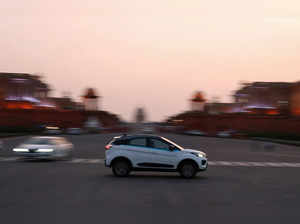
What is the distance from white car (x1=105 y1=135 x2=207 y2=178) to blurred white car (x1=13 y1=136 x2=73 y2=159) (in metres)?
7.75

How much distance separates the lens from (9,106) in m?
98.0

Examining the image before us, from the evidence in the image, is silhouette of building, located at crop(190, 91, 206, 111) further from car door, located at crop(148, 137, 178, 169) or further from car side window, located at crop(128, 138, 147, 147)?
car door, located at crop(148, 137, 178, 169)

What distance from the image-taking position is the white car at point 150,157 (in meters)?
16.1

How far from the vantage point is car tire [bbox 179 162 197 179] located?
53.2ft

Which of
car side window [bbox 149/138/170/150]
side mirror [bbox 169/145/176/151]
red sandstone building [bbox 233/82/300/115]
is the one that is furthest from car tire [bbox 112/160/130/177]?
red sandstone building [bbox 233/82/300/115]

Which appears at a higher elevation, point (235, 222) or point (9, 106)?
point (9, 106)

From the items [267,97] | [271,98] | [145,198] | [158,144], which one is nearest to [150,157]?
[158,144]

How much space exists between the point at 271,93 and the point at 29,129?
61.5 meters

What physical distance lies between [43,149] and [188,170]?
9.89 metres

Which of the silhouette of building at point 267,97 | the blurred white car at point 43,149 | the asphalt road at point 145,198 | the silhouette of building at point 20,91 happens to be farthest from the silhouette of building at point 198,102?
the asphalt road at point 145,198

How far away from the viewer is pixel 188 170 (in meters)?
16.2

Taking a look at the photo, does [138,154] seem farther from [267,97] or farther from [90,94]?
[90,94]

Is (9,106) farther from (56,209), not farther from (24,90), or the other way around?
(56,209)

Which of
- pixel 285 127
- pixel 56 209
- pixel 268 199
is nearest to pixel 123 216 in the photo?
pixel 56 209
